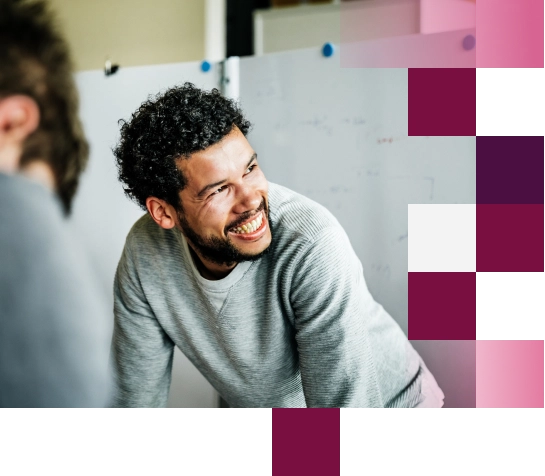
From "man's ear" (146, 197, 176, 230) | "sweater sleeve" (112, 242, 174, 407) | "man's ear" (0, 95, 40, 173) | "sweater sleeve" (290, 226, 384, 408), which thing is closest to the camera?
"sweater sleeve" (290, 226, 384, 408)

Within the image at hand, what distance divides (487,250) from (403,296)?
184mm

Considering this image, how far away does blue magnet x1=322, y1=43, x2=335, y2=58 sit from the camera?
3.60 ft

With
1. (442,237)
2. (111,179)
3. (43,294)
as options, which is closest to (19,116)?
(111,179)

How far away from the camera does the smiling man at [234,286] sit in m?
0.93

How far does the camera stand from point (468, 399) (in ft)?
3.51

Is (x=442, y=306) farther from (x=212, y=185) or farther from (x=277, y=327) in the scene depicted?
(x=212, y=185)

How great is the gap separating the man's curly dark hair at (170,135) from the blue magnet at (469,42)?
0.45m

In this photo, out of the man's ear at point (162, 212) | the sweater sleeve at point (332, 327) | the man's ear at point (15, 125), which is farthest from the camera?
the man's ear at point (15, 125)
